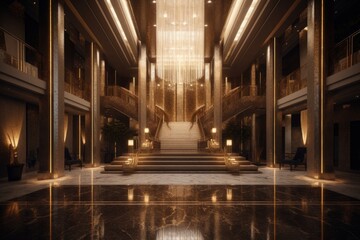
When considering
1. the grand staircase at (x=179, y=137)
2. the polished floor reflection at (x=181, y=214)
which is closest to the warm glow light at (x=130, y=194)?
the polished floor reflection at (x=181, y=214)

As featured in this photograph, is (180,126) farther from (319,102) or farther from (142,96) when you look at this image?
(319,102)

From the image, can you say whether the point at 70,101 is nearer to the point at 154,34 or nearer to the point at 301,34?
the point at 154,34

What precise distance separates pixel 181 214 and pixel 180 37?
1329 centimetres

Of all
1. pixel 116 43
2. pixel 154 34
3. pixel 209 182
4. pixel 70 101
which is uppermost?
pixel 154 34

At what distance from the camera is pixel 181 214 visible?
5059mm

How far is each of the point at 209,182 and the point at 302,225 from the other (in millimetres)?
4419

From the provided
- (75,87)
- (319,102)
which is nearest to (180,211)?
(319,102)

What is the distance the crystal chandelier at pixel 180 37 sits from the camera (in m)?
14.5

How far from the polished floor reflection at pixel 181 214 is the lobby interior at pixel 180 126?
4 centimetres

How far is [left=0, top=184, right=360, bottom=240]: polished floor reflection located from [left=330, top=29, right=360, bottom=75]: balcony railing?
4729 millimetres

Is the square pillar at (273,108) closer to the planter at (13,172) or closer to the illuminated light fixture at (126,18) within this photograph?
the illuminated light fixture at (126,18)

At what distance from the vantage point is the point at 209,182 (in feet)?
28.5

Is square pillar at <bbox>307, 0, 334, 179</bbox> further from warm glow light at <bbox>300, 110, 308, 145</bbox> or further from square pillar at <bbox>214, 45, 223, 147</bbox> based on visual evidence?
square pillar at <bbox>214, 45, 223, 147</bbox>

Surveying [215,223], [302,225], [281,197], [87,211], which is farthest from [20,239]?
[281,197]
